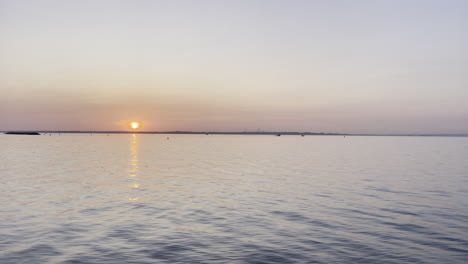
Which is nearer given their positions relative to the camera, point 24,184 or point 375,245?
point 375,245

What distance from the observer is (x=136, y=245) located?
21.4m

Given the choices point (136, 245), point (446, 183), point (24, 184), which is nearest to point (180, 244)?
point (136, 245)

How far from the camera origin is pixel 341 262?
61.5 ft

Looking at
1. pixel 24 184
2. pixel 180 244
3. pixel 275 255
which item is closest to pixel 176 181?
pixel 24 184

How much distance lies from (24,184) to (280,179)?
109 ft

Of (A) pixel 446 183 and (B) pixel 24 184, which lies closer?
(B) pixel 24 184

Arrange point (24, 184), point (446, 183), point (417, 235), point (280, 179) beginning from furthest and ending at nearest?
1. point (280, 179)
2. point (446, 183)
3. point (24, 184)
4. point (417, 235)

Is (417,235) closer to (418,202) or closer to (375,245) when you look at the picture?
(375,245)

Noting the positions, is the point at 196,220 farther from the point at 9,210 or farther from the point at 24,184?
the point at 24,184

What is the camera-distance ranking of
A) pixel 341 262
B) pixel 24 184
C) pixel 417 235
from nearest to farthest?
pixel 341 262, pixel 417 235, pixel 24 184

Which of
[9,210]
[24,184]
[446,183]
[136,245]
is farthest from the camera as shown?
[446,183]

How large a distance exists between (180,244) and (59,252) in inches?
253

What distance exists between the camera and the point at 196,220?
90.8 ft

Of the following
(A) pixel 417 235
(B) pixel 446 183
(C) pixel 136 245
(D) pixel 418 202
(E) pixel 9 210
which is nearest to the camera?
(C) pixel 136 245
